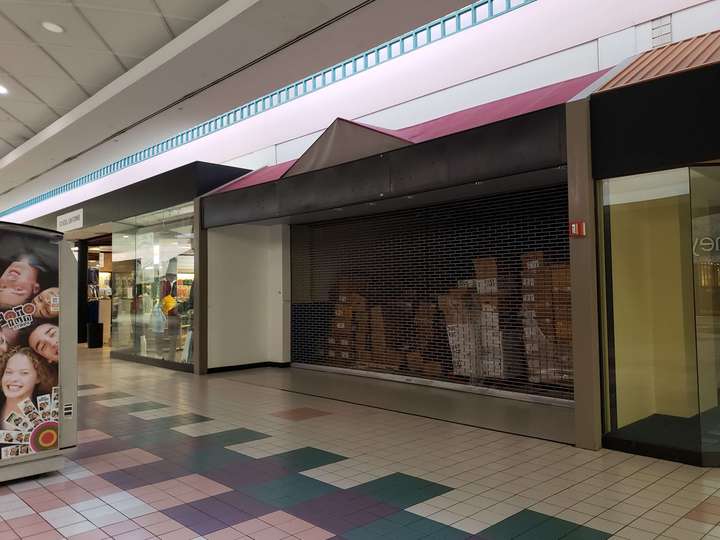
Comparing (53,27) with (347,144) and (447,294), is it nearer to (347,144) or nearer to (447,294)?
(347,144)

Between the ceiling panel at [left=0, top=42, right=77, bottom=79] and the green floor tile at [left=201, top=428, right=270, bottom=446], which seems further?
the ceiling panel at [left=0, top=42, right=77, bottom=79]

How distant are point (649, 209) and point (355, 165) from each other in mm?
3615

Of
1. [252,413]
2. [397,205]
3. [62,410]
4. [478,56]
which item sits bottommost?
[252,413]

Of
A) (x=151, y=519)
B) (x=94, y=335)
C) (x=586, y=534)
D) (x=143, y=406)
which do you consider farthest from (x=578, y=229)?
(x=94, y=335)

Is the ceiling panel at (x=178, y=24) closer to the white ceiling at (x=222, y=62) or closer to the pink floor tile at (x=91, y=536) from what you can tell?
the white ceiling at (x=222, y=62)

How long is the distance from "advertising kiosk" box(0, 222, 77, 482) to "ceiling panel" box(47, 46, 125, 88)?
390 cm

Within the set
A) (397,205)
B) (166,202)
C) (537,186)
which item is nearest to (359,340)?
(397,205)

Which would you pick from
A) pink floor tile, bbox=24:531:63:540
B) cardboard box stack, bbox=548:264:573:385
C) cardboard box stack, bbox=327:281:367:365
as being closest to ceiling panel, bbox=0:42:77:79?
cardboard box stack, bbox=327:281:367:365

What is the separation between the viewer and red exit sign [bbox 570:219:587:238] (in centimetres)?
501

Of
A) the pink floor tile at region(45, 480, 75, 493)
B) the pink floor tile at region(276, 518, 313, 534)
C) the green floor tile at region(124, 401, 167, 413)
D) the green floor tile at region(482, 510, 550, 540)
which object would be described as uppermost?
the pink floor tile at region(276, 518, 313, 534)

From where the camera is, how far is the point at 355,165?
289 inches

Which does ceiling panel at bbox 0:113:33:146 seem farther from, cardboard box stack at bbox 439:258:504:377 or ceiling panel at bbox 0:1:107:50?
cardboard box stack at bbox 439:258:504:377

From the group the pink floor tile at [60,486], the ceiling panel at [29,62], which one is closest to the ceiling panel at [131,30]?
the ceiling panel at [29,62]

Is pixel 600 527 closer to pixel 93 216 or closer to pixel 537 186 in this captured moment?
pixel 537 186
